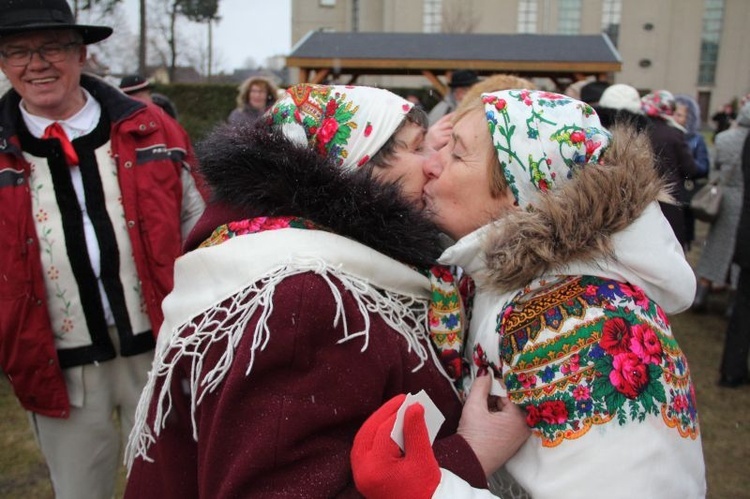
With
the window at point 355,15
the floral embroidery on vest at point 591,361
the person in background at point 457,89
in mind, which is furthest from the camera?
the window at point 355,15

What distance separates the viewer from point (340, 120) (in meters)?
1.62

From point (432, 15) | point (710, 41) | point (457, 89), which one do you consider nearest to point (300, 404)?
point (457, 89)

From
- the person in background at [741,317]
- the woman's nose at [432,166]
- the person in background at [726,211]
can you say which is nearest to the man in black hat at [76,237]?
the woman's nose at [432,166]

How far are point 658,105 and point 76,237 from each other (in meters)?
4.95

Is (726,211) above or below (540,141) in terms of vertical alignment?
below

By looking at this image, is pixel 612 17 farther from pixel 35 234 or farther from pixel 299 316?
pixel 299 316

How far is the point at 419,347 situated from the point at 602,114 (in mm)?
3404

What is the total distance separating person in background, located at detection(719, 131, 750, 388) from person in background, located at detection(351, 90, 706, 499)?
344 cm

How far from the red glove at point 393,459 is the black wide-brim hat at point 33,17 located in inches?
77.2

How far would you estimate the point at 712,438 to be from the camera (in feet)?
13.7

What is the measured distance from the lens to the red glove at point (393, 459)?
→ 1195mm

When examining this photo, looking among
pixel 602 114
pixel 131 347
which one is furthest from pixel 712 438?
pixel 131 347

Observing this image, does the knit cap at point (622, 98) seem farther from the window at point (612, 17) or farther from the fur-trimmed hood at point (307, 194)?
the window at point (612, 17)

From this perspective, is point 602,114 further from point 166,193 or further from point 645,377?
point 645,377
